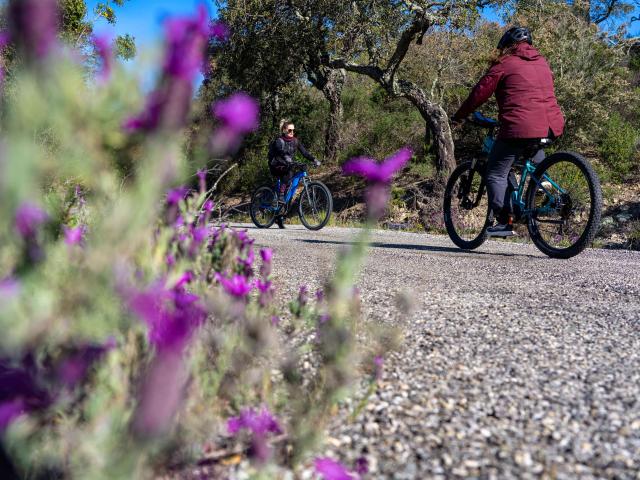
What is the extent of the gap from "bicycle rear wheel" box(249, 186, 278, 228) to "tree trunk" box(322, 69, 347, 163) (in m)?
8.32

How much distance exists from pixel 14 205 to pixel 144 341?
0.59 m

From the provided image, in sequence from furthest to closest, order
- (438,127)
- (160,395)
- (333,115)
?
1. (333,115)
2. (438,127)
3. (160,395)

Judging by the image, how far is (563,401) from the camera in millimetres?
1478

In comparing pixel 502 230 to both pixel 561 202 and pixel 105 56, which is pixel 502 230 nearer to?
pixel 561 202

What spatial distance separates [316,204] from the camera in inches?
369

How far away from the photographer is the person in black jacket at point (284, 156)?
973 cm

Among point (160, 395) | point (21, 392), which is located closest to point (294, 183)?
point (21, 392)

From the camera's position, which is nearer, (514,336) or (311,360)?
(311,360)

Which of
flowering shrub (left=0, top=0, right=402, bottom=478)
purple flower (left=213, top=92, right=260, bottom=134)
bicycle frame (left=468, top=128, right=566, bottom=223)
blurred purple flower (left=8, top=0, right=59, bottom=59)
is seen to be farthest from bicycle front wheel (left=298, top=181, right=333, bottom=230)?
blurred purple flower (left=8, top=0, right=59, bottom=59)

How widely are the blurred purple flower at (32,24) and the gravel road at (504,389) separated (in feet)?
2.94

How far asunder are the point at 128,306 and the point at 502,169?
14.5ft

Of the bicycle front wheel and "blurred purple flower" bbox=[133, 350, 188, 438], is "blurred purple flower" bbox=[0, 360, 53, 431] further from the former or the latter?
the bicycle front wheel

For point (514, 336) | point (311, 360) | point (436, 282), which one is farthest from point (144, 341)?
point (436, 282)

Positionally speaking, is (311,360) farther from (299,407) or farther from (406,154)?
(406,154)
